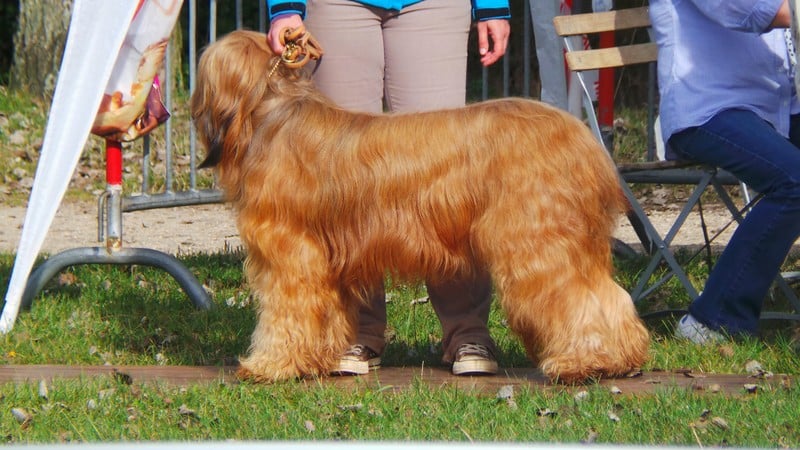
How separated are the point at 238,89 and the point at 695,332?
234cm

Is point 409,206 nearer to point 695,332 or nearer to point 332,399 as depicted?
point 332,399

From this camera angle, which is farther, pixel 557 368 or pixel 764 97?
pixel 764 97

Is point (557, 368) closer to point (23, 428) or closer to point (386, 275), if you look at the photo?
point (386, 275)

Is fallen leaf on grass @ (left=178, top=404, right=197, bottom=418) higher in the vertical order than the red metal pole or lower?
lower

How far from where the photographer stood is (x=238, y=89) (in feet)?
14.7

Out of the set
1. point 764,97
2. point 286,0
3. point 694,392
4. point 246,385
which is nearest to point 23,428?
point 246,385

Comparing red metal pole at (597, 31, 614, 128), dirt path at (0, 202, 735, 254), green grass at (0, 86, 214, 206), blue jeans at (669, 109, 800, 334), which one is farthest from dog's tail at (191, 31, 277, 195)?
green grass at (0, 86, 214, 206)

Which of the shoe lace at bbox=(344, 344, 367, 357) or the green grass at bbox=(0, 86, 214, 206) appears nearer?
the shoe lace at bbox=(344, 344, 367, 357)

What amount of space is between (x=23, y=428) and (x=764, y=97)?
10.9 ft

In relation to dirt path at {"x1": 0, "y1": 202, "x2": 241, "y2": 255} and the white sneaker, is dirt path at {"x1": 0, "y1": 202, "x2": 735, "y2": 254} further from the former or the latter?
the white sneaker

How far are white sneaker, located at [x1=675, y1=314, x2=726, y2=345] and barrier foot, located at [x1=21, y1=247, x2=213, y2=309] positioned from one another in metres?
2.34

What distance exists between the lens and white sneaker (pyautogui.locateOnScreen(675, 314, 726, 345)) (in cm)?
531

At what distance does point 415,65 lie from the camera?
4703mm

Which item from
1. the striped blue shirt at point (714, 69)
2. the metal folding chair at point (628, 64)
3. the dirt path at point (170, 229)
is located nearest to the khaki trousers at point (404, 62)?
the striped blue shirt at point (714, 69)
